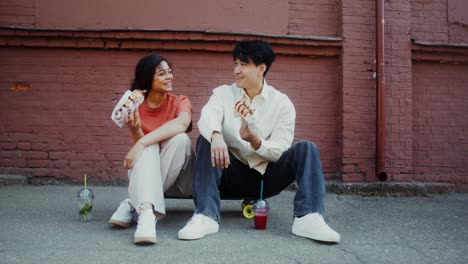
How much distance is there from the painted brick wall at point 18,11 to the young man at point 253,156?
2.87m

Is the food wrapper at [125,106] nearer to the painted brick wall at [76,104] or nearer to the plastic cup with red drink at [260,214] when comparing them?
the plastic cup with red drink at [260,214]

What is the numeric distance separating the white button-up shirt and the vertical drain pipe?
6.51 ft

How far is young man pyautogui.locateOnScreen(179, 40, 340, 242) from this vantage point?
267cm

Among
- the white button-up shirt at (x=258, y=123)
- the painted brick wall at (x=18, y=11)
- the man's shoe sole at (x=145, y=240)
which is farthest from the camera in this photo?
the painted brick wall at (x=18, y=11)

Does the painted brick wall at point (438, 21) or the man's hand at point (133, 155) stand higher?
the painted brick wall at point (438, 21)

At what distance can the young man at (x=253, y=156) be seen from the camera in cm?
267

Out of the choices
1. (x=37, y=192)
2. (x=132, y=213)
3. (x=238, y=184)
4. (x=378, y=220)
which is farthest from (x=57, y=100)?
(x=378, y=220)

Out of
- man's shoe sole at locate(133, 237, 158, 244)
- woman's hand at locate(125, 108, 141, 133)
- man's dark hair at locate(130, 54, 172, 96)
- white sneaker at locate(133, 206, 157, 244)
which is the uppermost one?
man's dark hair at locate(130, 54, 172, 96)

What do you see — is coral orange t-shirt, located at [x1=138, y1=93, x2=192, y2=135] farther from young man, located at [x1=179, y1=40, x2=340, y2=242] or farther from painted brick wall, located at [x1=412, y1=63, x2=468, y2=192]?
painted brick wall, located at [x1=412, y1=63, x2=468, y2=192]

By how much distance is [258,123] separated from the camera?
2967 millimetres

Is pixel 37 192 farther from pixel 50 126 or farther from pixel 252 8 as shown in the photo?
pixel 252 8

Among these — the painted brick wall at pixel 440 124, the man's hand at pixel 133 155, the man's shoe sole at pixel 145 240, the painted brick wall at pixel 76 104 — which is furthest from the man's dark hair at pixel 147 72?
the painted brick wall at pixel 440 124

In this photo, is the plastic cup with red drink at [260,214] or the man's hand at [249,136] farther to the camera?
the plastic cup with red drink at [260,214]

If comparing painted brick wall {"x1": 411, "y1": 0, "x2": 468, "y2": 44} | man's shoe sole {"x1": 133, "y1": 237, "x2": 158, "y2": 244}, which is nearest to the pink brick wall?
painted brick wall {"x1": 411, "y1": 0, "x2": 468, "y2": 44}
